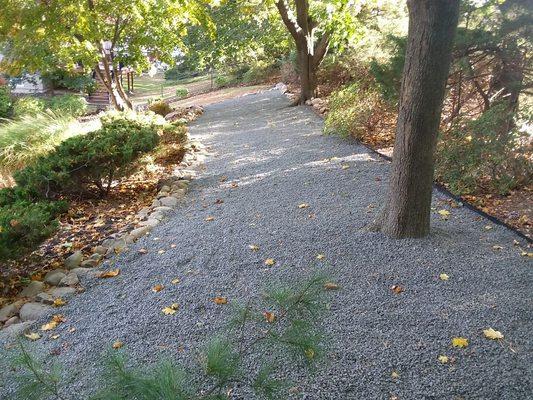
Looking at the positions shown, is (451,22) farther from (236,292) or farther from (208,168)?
(208,168)

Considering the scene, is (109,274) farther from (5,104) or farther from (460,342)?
(5,104)

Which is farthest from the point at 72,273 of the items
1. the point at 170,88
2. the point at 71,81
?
the point at 170,88

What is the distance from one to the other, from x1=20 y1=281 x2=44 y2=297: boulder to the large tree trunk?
3.14m

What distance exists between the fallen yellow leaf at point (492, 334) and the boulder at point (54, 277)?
11.4 ft

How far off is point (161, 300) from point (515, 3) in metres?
5.50

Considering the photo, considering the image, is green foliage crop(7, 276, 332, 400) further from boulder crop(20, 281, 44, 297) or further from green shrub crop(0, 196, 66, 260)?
boulder crop(20, 281, 44, 297)

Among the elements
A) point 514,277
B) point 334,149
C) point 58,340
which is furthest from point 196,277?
point 334,149

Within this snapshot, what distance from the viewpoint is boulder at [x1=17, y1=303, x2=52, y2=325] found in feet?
11.6

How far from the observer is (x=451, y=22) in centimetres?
354

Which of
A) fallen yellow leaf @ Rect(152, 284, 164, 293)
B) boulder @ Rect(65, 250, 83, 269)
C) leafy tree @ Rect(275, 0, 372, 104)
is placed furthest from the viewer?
leafy tree @ Rect(275, 0, 372, 104)

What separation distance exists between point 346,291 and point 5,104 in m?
16.3

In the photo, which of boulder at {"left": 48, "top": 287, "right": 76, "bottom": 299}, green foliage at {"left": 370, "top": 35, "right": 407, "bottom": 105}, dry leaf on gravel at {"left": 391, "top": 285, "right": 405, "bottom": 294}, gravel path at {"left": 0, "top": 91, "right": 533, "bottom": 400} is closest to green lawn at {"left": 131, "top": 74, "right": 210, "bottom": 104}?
green foliage at {"left": 370, "top": 35, "right": 407, "bottom": 105}

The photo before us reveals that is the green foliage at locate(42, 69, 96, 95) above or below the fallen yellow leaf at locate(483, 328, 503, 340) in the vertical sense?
above

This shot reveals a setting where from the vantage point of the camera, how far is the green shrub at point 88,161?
5.39 meters
